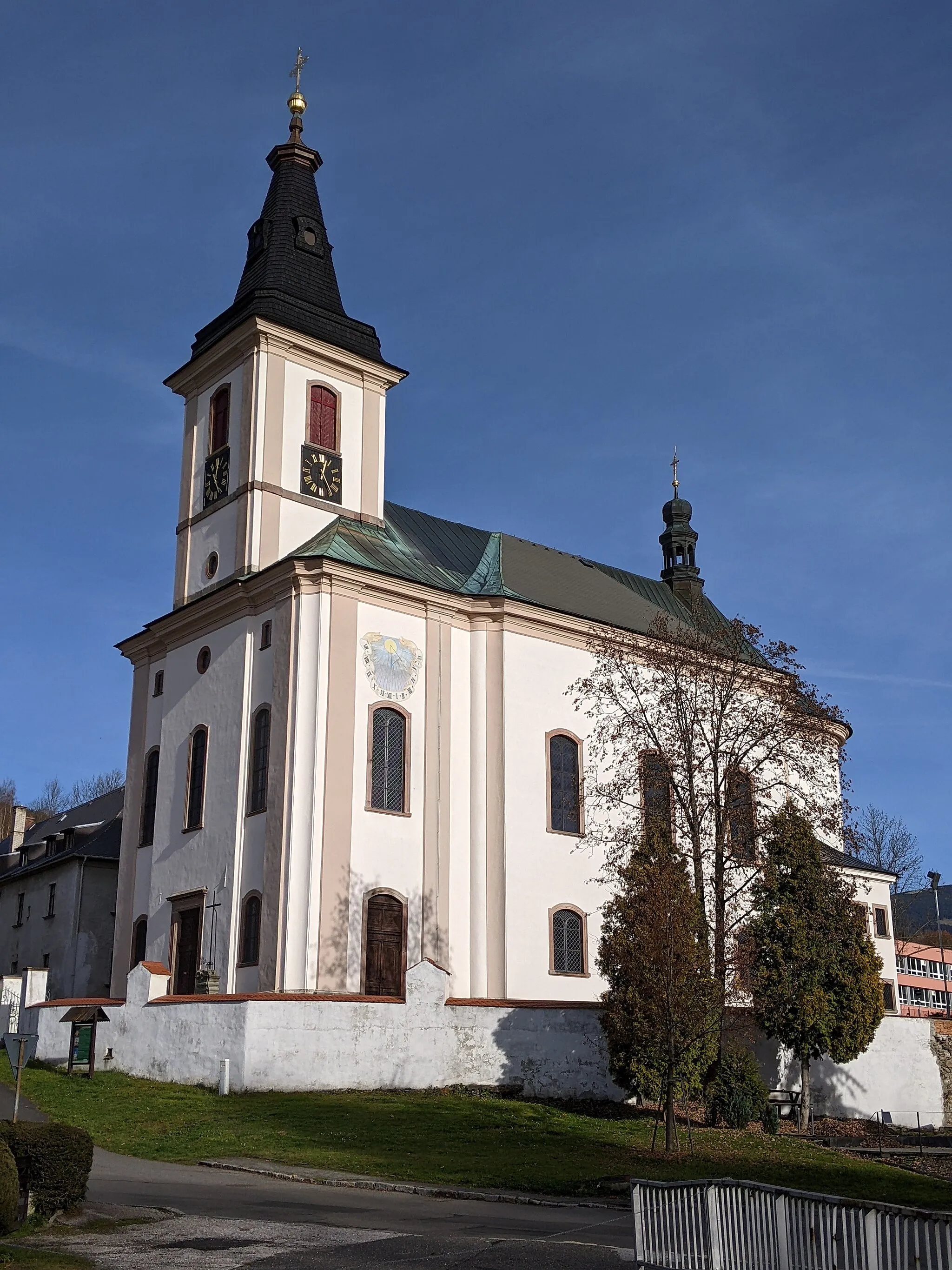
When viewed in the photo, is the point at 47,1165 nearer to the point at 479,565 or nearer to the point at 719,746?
the point at 719,746

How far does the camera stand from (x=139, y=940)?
1258 inches

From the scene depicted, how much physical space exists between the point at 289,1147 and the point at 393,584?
14.4 m

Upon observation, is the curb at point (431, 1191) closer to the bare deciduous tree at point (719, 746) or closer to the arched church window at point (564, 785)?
the bare deciduous tree at point (719, 746)

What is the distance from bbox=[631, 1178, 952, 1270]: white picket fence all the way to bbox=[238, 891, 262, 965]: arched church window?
18616mm

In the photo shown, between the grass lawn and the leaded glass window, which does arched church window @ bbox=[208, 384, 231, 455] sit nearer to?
the leaded glass window

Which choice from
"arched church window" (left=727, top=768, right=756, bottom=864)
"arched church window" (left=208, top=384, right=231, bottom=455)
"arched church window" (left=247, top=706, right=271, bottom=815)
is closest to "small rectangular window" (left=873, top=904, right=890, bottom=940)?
"arched church window" (left=727, top=768, right=756, bottom=864)

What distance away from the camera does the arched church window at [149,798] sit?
32625mm

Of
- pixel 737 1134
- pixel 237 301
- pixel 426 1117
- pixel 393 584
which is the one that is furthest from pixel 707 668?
pixel 237 301

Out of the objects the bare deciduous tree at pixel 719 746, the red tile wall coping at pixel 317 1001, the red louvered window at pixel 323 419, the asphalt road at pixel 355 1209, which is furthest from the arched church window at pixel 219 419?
the asphalt road at pixel 355 1209

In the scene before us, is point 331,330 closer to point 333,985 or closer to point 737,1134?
point 333,985

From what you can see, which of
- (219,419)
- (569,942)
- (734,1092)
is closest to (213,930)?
(569,942)

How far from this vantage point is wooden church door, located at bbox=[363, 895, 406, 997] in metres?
27.7

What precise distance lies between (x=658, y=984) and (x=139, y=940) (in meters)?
16.2

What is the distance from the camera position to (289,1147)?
18.3m
